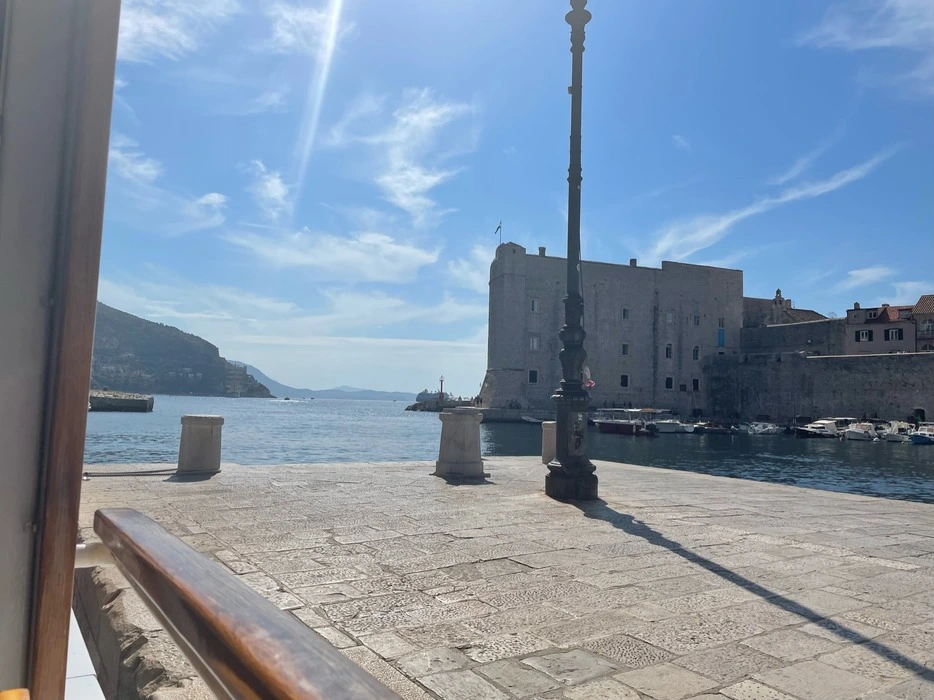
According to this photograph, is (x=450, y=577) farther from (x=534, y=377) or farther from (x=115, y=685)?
(x=534, y=377)

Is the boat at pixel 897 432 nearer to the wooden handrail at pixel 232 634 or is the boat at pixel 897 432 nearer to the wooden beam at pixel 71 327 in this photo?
the wooden handrail at pixel 232 634

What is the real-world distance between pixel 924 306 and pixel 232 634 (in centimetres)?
6183

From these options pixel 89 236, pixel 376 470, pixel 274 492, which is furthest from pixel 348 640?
pixel 376 470

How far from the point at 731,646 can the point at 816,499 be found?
19.5 ft

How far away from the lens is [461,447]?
8586mm

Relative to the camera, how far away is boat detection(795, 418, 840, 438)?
43.2 metres

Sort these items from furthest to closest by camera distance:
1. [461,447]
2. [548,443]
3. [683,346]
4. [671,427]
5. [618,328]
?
[683,346] < [618,328] < [671,427] < [548,443] < [461,447]

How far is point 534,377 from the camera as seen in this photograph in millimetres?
53219

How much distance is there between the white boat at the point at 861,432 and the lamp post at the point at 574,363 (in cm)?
4063

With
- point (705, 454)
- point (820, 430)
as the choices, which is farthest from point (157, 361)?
point (705, 454)

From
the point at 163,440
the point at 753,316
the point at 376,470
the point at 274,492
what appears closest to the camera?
the point at 274,492

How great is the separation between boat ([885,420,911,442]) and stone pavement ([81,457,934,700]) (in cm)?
3785

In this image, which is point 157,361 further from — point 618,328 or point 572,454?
point 572,454

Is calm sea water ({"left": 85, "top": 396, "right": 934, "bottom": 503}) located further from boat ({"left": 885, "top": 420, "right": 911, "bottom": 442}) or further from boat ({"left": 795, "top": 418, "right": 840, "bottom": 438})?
boat ({"left": 795, "top": 418, "right": 840, "bottom": 438})
